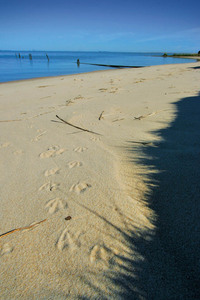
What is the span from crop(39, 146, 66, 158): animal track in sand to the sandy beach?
0.02m

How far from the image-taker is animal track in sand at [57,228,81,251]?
1374mm

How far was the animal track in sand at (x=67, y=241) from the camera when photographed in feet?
4.51

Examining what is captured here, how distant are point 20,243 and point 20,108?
462 centimetres

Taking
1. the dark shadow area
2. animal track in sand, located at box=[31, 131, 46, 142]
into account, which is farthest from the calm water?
the dark shadow area

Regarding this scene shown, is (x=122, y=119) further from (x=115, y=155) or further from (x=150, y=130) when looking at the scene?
(x=115, y=155)

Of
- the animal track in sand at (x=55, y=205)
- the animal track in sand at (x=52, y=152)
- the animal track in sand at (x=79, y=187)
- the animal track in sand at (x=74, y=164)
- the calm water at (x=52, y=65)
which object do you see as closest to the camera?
the animal track in sand at (x=55, y=205)

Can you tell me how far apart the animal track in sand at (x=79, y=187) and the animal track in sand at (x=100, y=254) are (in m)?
0.64

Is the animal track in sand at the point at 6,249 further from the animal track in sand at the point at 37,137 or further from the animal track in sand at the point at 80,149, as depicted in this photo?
the animal track in sand at the point at 37,137

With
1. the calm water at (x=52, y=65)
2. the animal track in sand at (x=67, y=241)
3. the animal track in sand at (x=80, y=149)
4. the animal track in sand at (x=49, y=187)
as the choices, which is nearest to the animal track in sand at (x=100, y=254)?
the animal track in sand at (x=67, y=241)

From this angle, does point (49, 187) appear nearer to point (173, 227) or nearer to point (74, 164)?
point (74, 164)

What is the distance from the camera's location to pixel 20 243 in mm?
1431

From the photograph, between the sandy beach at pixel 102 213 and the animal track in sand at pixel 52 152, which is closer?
the sandy beach at pixel 102 213

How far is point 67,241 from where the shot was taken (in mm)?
1417

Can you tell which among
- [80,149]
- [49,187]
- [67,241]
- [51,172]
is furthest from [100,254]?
[80,149]
